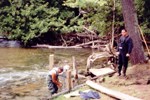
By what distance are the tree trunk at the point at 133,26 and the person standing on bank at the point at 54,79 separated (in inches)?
166

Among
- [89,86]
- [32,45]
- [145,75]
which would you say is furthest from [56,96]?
[32,45]

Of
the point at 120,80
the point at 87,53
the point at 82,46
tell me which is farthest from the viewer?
the point at 82,46

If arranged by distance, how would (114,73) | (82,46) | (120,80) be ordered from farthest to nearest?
1. (82,46)
2. (114,73)
3. (120,80)

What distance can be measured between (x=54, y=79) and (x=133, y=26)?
490 cm

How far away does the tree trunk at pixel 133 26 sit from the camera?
1669 centimetres

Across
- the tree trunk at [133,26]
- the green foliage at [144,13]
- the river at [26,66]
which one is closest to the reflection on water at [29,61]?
the river at [26,66]

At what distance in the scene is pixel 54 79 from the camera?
14.0m

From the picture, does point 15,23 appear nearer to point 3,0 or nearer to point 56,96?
point 3,0

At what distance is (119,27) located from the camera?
2772cm

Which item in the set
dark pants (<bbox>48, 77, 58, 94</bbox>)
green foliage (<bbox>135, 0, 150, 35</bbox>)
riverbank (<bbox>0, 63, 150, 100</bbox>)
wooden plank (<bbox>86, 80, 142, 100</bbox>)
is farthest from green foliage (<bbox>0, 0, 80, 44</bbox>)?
wooden plank (<bbox>86, 80, 142, 100</bbox>)

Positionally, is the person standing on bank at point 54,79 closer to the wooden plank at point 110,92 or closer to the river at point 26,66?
the wooden plank at point 110,92

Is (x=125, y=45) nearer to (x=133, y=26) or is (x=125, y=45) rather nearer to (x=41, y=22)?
(x=133, y=26)

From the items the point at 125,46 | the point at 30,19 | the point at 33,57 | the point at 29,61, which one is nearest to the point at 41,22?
the point at 30,19

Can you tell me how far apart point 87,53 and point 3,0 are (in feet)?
35.9
